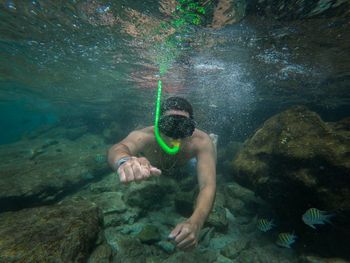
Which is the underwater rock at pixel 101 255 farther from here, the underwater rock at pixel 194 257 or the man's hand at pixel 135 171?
the man's hand at pixel 135 171

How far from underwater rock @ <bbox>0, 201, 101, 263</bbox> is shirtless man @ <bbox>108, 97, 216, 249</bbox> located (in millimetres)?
1717

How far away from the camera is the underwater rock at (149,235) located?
6.66 meters

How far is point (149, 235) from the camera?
671cm

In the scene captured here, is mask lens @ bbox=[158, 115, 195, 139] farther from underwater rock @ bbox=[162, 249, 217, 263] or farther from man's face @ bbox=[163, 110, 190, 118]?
underwater rock @ bbox=[162, 249, 217, 263]

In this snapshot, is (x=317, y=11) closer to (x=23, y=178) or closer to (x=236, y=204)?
(x=236, y=204)

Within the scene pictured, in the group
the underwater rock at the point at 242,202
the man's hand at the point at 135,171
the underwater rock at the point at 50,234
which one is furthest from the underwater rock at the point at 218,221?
the man's hand at the point at 135,171

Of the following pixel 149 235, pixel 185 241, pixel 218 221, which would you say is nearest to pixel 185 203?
pixel 218 221

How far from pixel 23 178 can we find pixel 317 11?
46.5 feet

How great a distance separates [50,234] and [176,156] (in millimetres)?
Answer: 3473

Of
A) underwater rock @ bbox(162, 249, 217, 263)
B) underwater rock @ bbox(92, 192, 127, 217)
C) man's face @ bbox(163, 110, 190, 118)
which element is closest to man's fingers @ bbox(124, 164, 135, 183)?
man's face @ bbox(163, 110, 190, 118)

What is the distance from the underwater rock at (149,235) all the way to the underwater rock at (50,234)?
1740 millimetres

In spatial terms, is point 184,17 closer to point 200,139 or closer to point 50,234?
point 200,139

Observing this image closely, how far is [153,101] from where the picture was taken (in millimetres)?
28922

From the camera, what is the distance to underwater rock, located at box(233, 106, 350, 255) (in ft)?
19.9
